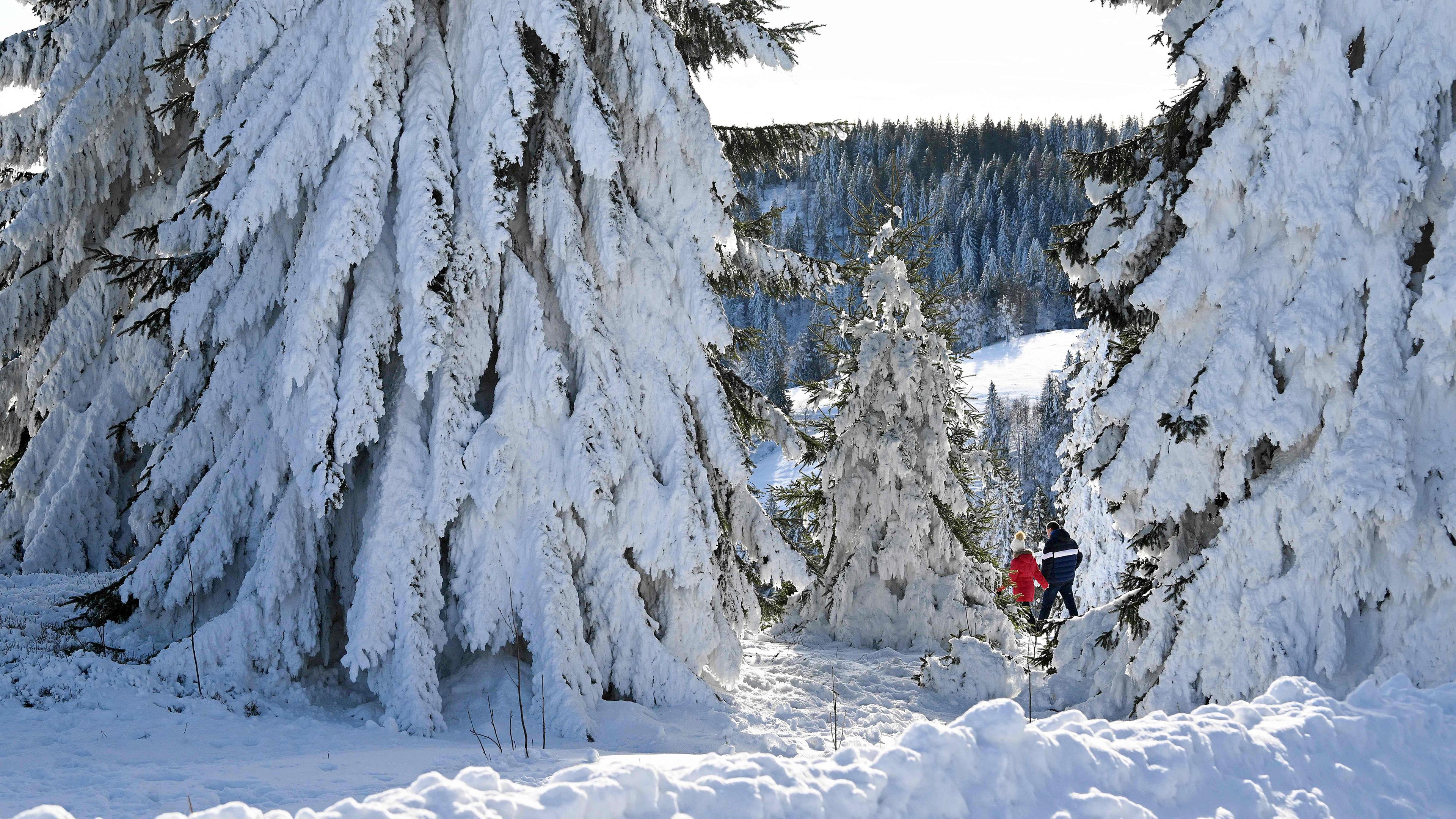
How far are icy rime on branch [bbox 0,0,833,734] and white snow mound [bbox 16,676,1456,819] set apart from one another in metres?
3.14

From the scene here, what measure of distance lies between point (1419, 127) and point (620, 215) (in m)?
5.76

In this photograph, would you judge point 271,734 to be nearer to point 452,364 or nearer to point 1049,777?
point 452,364

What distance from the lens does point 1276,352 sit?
6531 millimetres

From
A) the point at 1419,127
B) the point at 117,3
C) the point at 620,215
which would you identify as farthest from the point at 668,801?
the point at 117,3

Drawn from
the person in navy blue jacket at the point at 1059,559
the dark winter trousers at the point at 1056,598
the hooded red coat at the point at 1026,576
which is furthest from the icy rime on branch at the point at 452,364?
the hooded red coat at the point at 1026,576

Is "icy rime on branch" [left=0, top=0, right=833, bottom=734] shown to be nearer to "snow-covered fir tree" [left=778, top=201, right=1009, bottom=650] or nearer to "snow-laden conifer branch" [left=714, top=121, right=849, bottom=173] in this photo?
"snow-laden conifer branch" [left=714, top=121, right=849, bottom=173]

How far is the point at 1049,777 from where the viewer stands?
4137 millimetres

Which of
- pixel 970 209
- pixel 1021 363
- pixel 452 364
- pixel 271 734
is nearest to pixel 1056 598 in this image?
pixel 452 364

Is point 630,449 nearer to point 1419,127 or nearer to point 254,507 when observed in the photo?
point 254,507

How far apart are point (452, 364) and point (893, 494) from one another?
6846 millimetres

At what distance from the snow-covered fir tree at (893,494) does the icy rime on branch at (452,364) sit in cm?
380

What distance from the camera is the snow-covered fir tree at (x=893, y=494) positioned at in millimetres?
12133

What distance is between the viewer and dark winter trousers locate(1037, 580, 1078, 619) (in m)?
13.4

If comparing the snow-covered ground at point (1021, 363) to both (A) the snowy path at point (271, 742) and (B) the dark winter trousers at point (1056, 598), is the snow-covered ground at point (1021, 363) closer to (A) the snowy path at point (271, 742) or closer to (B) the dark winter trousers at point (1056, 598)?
(B) the dark winter trousers at point (1056, 598)
